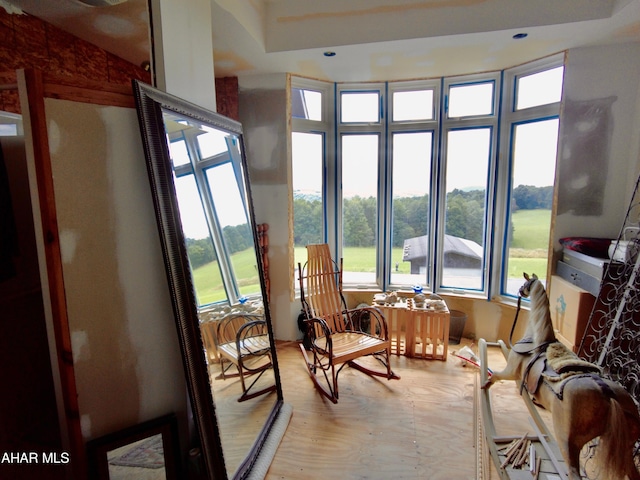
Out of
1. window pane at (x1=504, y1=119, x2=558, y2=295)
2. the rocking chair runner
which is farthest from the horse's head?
window pane at (x1=504, y1=119, x2=558, y2=295)

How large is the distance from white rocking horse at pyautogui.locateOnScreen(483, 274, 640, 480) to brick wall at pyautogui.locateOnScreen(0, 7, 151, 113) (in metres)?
2.71

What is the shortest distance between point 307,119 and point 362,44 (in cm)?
112

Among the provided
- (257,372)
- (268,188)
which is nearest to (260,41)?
(268,188)

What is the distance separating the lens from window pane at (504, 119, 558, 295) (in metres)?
3.13

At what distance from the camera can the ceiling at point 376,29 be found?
2207 mm

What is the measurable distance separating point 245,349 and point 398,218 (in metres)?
2.52

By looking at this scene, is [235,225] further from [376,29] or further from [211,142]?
[376,29]

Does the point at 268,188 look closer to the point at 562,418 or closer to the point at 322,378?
the point at 322,378

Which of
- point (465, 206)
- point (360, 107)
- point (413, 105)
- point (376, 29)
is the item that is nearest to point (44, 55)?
point (376, 29)

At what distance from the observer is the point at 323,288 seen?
3.27m

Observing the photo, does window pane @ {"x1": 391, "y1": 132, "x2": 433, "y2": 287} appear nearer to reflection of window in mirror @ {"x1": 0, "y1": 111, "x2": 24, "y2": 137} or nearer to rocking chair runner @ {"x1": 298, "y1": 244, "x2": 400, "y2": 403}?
rocking chair runner @ {"x1": 298, "y1": 244, "x2": 400, "y2": 403}

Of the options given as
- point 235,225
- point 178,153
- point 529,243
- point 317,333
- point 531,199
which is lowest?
point 317,333

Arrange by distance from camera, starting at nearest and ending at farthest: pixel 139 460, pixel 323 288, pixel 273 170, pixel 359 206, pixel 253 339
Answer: pixel 139 460
pixel 253 339
pixel 323 288
pixel 273 170
pixel 359 206

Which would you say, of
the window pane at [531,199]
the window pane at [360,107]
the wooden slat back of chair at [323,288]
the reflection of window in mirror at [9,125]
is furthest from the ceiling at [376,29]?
the wooden slat back of chair at [323,288]
